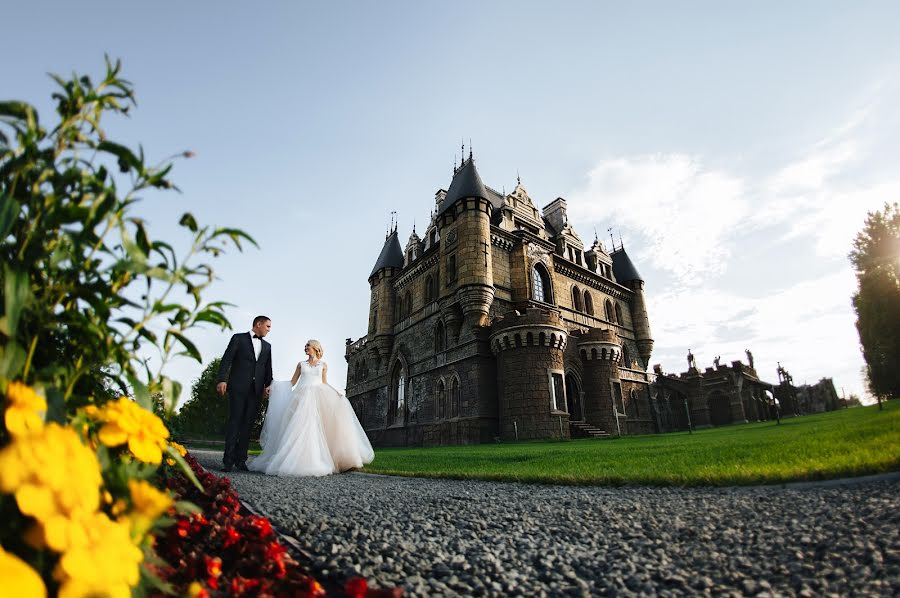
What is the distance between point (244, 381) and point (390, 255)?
21.5 m

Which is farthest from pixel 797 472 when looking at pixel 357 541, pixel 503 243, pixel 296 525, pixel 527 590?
pixel 503 243

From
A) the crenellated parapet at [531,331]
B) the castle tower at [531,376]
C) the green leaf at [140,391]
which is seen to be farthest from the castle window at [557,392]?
the green leaf at [140,391]

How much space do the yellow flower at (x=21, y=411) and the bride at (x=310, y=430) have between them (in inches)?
236

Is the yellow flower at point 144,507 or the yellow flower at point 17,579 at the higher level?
the yellow flower at point 144,507

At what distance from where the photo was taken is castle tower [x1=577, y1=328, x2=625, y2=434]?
20281 mm

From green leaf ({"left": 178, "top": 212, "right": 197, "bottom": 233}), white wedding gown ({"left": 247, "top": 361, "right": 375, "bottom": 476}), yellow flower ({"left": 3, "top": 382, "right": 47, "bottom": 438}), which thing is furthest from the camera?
white wedding gown ({"left": 247, "top": 361, "right": 375, "bottom": 476})

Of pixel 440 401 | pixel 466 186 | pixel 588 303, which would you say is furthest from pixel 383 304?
pixel 588 303

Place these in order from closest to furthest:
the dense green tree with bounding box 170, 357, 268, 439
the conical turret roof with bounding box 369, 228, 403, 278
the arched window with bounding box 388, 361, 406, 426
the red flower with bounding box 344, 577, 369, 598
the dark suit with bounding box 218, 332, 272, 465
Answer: the red flower with bounding box 344, 577, 369, 598 < the dark suit with bounding box 218, 332, 272, 465 < the arched window with bounding box 388, 361, 406, 426 < the conical turret roof with bounding box 369, 228, 403, 278 < the dense green tree with bounding box 170, 357, 268, 439

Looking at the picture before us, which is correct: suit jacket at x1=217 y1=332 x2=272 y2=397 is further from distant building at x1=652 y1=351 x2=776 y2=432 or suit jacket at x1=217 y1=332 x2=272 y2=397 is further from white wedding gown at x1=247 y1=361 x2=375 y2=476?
A: distant building at x1=652 y1=351 x2=776 y2=432

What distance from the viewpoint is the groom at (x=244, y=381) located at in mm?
6715

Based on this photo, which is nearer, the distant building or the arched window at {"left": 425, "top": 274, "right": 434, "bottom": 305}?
the arched window at {"left": 425, "top": 274, "right": 434, "bottom": 305}

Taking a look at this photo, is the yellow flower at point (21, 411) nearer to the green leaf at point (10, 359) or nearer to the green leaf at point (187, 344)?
the green leaf at point (10, 359)

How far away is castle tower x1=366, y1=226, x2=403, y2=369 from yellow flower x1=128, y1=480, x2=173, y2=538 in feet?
81.7

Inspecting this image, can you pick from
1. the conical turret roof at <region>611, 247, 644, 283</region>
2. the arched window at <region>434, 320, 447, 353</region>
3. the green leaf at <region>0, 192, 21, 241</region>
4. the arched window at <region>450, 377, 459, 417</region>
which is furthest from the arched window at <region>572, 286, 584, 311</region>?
the green leaf at <region>0, 192, 21, 241</region>
